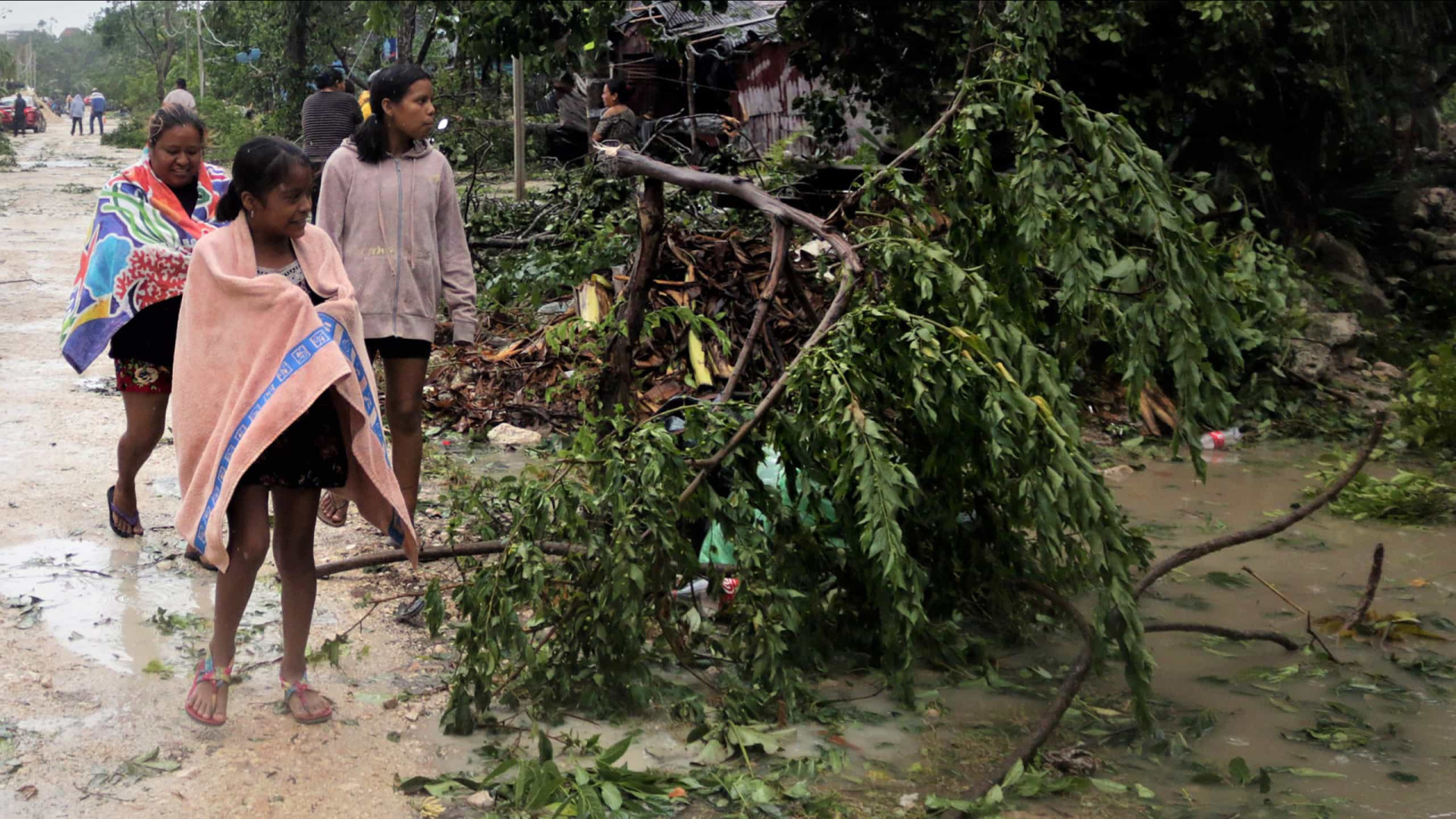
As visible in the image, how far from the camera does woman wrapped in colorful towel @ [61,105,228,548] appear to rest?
14.2 ft

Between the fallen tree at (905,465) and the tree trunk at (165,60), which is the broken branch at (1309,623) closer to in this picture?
the fallen tree at (905,465)

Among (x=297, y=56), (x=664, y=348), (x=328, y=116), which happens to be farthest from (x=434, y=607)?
(x=297, y=56)

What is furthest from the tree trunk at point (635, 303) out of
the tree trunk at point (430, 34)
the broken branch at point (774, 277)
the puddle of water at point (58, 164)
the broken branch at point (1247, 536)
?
the puddle of water at point (58, 164)

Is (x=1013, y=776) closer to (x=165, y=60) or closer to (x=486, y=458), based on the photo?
(x=486, y=458)

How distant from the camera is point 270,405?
3.05 m

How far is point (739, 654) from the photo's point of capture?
3.61m

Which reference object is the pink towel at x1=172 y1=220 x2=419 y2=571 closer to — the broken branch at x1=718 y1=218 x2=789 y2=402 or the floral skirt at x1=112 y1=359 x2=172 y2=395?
the broken branch at x1=718 y1=218 x2=789 y2=402

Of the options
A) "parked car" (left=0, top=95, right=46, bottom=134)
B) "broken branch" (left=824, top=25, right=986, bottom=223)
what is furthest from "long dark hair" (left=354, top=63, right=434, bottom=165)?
"parked car" (left=0, top=95, right=46, bottom=134)

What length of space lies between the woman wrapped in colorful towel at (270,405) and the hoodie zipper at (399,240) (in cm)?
86

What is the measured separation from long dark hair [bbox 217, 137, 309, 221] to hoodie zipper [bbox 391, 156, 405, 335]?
103cm

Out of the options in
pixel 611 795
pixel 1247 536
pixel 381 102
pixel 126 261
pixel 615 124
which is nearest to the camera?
pixel 611 795

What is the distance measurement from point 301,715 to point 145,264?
1844 mm

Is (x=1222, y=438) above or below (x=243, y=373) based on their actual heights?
below

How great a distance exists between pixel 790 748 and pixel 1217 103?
674cm
